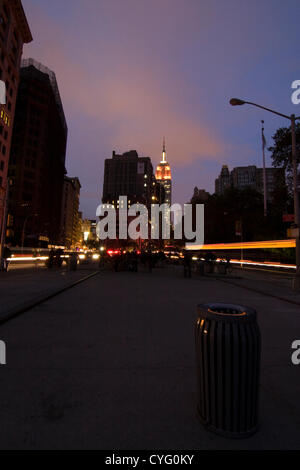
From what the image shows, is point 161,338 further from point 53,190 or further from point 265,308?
point 53,190

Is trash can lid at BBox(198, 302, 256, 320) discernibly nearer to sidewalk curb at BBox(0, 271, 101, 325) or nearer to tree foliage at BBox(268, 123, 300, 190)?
sidewalk curb at BBox(0, 271, 101, 325)

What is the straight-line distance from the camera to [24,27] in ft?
181

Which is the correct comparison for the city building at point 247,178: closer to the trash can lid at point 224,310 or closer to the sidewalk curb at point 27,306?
the sidewalk curb at point 27,306

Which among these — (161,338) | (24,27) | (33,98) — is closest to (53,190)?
(33,98)

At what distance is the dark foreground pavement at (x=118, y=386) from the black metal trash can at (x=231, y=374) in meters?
0.13

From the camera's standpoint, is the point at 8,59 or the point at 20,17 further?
the point at 20,17

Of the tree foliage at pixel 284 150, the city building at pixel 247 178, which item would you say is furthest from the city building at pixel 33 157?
the city building at pixel 247 178

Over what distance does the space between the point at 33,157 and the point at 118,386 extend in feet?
295

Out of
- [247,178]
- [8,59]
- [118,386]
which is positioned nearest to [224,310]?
[118,386]

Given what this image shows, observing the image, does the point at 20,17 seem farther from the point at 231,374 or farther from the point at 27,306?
the point at 231,374

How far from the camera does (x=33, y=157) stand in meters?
80.7

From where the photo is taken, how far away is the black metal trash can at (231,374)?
235 cm

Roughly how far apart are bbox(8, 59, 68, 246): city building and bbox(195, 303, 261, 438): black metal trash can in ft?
242

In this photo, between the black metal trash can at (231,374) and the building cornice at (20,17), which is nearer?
the black metal trash can at (231,374)
